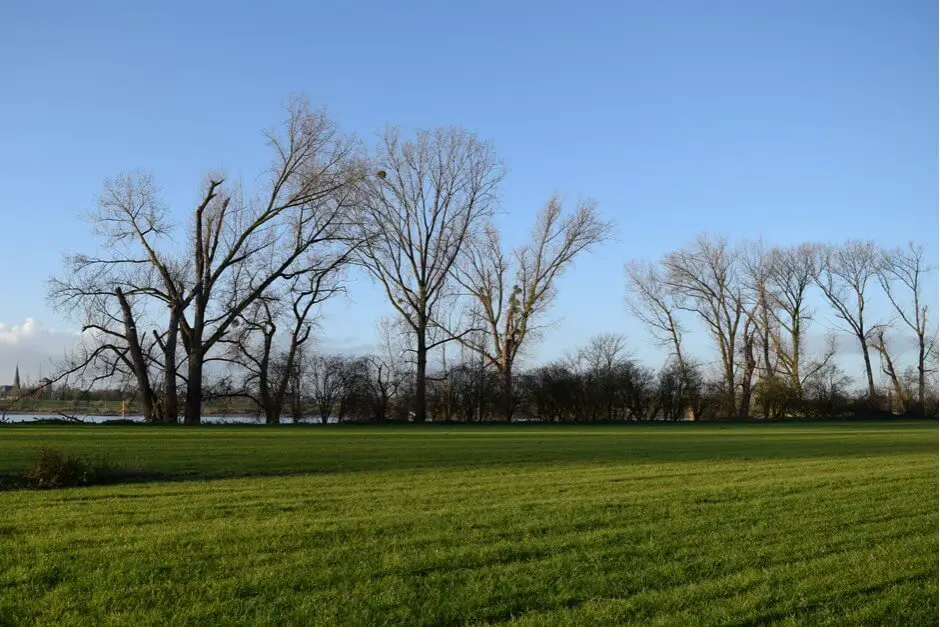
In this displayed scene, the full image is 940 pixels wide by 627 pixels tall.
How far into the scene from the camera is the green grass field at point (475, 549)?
4918mm

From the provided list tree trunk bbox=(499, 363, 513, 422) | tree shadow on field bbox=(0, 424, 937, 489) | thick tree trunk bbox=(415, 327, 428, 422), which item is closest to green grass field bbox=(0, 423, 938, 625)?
tree shadow on field bbox=(0, 424, 937, 489)

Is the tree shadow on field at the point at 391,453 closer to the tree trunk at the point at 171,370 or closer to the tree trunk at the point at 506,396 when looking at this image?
the tree trunk at the point at 171,370

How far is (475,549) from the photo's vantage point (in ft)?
20.9

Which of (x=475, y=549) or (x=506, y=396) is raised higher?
(x=506, y=396)

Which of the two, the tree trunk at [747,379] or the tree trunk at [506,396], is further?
the tree trunk at [747,379]

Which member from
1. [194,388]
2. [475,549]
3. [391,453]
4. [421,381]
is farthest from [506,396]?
[475,549]

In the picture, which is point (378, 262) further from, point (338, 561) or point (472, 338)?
point (338, 561)

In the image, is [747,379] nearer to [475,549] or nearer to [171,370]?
[171,370]

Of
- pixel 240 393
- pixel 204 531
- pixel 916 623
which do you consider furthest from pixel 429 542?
pixel 240 393

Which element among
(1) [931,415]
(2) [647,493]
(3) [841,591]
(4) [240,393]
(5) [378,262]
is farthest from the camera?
(1) [931,415]

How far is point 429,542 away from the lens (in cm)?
666

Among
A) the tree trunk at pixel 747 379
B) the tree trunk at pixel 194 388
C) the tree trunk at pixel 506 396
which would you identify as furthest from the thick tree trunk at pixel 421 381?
the tree trunk at pixel 747 379

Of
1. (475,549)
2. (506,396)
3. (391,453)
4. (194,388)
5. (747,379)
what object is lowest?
(475,549)

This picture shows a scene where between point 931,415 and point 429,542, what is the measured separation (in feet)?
159
